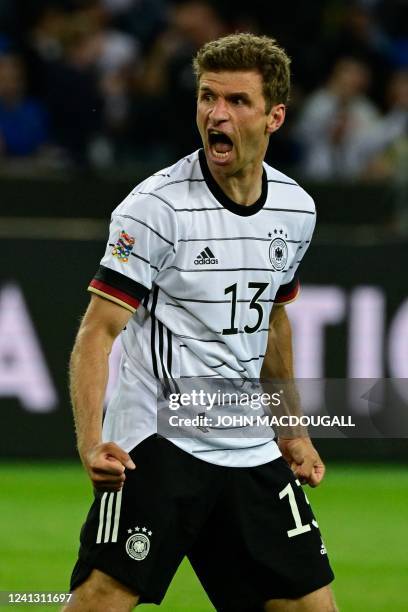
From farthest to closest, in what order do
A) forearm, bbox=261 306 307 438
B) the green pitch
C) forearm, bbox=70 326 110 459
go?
1. the green pitch
2. forearm, bbox=261 306 307 438
3. forearm, bbox=70 326 110 459

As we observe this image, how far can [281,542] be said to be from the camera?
458 centimetres

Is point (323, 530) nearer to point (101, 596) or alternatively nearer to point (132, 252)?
point (101, 596)

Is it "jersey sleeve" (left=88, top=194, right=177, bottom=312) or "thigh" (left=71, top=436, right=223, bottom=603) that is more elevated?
"jersey sleeve" (left=88, top=194, right=177, bottom=312)

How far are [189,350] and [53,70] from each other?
8279 millimetres

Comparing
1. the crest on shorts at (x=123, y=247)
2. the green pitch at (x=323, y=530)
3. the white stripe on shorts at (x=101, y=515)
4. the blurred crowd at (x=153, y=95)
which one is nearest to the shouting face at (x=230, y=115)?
the crest on shorts at (x=123, y=247)

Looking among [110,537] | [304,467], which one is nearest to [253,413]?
[304,467]

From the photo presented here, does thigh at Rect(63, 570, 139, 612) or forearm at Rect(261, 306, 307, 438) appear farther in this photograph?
forearm at Rect(261, 306, 307, 438)

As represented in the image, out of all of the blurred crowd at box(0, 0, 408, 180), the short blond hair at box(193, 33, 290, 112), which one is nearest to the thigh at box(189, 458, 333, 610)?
the short blond hair at box(193, 33, 290, 112)

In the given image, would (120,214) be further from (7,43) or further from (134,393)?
(7,43)

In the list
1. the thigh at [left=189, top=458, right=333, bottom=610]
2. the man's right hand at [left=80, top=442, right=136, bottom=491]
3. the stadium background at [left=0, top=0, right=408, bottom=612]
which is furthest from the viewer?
the stadium background at [left=0, top=0, right=408, bottom=612]

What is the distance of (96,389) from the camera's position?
4.19m

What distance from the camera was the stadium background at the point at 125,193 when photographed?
8.88 metres

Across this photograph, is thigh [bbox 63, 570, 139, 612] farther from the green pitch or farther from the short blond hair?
the green pitch

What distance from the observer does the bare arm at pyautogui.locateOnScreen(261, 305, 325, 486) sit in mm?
4809
